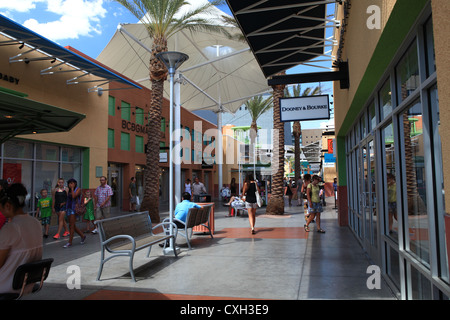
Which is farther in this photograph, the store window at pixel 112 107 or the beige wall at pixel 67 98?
the store window at pixel 112 107

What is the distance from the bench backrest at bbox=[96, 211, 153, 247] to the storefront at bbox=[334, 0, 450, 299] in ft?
14.1

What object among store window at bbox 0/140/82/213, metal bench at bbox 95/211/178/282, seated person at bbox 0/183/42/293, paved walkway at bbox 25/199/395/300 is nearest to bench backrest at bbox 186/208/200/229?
paved walkway at bbox 25/199/395/300

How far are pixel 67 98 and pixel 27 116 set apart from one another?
666 centimetres

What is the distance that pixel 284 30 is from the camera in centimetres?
644

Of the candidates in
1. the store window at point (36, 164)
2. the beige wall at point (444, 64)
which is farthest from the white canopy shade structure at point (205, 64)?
the beige wall at point (444, 64)

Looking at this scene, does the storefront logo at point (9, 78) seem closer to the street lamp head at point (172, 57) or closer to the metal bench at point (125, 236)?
the street lamp head at point (172, 57)

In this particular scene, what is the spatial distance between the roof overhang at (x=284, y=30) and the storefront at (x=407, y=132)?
585 mm

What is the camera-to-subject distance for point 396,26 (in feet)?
10.2

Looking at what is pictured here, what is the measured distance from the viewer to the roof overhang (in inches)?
219

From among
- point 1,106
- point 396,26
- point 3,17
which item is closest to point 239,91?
point 3,17

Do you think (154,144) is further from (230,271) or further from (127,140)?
(230,271)

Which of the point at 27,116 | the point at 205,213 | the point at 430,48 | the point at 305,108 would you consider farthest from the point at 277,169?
the point at 430,48

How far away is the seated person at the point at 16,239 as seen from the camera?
319cm
